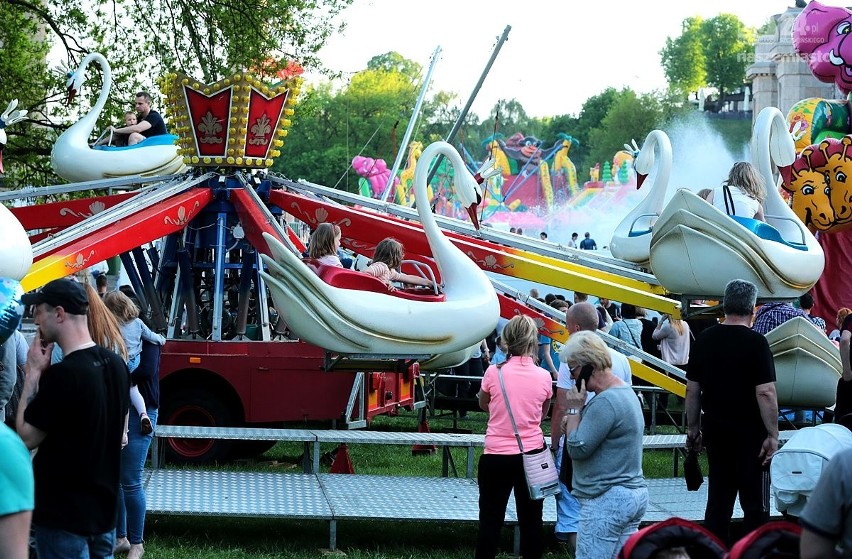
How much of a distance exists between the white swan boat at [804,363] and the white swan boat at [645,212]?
5.04ft

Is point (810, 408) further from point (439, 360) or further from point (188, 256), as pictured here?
point (188, 256)

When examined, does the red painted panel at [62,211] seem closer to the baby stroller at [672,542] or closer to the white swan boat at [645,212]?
the white swan boat at [645,212]

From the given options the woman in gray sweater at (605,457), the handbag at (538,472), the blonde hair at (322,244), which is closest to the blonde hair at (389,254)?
the blonde hair at (322,244)

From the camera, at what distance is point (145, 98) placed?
14273 millimetres

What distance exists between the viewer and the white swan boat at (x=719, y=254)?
9.37 m

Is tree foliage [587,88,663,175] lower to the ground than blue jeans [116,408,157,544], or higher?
higher

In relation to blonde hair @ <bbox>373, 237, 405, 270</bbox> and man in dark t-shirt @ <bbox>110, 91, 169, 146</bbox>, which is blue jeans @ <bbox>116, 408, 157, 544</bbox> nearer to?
blonde hair @ <bbox>373, 237, 405, 270</bbox>

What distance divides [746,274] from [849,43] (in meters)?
8.42

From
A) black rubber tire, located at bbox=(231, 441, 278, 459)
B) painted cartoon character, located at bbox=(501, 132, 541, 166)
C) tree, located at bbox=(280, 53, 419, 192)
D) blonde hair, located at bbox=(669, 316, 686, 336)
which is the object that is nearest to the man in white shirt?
black rubber tire, located at bbox=(231, 441, 278, 459)

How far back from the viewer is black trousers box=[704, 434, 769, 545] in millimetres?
6973

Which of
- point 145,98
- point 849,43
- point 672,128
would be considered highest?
point 672,128

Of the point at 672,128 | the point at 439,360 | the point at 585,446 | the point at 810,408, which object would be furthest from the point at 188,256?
the point at 672,128

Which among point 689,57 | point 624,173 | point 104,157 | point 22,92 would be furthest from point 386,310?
point 689,57

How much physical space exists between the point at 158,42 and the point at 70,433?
16.8 meters
